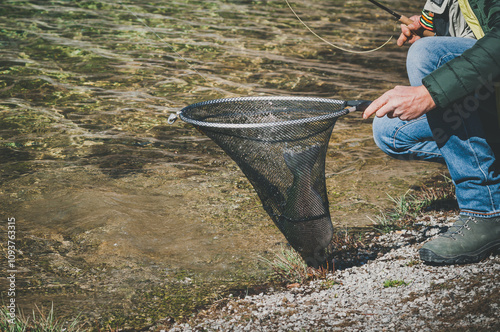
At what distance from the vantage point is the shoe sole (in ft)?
10.6

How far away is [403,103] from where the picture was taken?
117 inches

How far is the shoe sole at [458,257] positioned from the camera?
10.6 feet

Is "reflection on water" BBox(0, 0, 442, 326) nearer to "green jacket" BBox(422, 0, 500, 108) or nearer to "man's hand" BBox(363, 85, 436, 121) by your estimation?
"man's hand" BBox(363, 85, 436, 121)

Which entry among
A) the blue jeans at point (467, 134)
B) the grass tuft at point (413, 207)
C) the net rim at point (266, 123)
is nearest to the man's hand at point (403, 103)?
the net rim at point (266, 123)

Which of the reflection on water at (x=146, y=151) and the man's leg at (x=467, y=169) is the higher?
the man's leg at (x=467, y=169)

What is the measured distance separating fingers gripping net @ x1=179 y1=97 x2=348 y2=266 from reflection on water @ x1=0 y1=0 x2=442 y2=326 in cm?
65

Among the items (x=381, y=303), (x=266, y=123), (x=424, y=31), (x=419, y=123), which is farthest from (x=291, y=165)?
(x=424, y=31)

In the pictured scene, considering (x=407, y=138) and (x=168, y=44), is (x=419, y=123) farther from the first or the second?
(x=168, y=44)

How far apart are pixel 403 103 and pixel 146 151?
3861 millimetres

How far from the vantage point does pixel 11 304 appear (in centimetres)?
→ 338

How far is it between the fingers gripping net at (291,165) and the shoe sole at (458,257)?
608 mm

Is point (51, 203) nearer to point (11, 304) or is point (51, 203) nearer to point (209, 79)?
point (11, 304)

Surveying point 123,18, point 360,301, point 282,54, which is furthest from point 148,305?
point 123,18

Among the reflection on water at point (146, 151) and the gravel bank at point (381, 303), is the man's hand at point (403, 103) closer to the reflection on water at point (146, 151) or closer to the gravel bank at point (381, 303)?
the gravel bank at point (381, 303)
